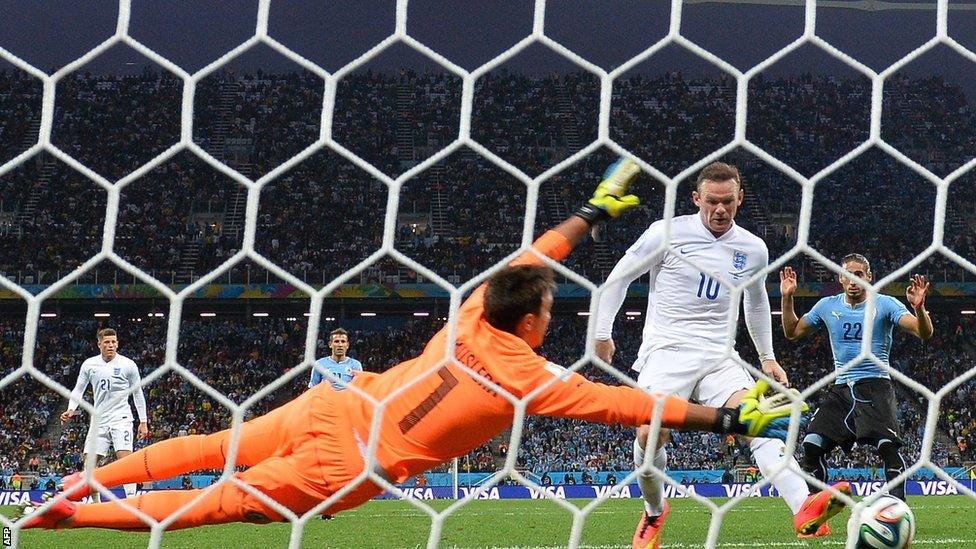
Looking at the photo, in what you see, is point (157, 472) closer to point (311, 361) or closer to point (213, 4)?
point (311, 361)

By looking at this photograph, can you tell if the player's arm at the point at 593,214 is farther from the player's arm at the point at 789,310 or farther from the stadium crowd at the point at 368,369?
the stadium crowd at the point at 368,369

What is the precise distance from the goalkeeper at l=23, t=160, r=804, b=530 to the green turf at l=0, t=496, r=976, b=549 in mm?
2053

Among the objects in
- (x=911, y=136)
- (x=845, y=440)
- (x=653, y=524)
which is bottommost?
(x=653, y=524)

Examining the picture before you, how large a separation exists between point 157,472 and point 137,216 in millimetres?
15887

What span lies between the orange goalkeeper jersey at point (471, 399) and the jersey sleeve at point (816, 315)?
2313 millimetres

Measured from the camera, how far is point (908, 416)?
17.3m

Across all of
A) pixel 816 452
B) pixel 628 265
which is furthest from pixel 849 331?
pixel 628 265

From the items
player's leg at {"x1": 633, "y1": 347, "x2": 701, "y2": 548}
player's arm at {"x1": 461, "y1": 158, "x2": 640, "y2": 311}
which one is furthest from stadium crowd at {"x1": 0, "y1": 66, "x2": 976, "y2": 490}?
player's arm at {"x1": 461, "y1": 158, "x2": 640, "y2": 311}

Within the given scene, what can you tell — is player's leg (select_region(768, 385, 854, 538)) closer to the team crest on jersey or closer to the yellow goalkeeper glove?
the team crest on jersey

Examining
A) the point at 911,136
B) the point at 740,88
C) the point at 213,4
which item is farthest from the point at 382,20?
the point at 740,88

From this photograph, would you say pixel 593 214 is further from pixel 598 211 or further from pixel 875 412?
pixel 875 412

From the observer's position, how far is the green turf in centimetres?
490

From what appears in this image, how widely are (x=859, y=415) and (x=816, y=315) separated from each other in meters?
0.49

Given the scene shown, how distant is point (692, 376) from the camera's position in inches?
159
